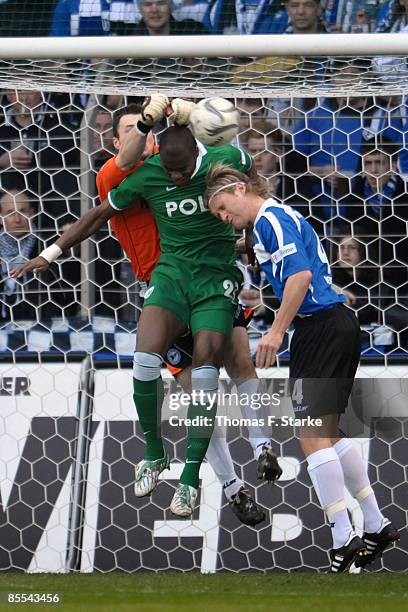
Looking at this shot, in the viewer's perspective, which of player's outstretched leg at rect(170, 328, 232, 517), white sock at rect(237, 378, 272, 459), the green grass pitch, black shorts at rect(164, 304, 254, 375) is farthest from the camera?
black shorts at rect(164, 304, 254, 375)

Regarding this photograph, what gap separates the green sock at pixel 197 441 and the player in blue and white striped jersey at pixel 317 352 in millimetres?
430

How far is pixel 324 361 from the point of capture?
5.36m

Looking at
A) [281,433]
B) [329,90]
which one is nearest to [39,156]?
[329,90]

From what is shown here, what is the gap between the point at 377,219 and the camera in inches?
257

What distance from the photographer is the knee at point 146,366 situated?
541cm

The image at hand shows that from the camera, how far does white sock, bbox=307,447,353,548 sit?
536 cm

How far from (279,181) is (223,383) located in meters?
1.36

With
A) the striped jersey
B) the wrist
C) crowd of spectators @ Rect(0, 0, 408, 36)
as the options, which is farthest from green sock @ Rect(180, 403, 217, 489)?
crowd of spectators @ Rect(0, 0, 408, 36)

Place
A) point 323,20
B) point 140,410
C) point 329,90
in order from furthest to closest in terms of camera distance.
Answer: point 323,20 < point 329,90 < point 140,410

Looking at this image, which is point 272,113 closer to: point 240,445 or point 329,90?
point 329,90

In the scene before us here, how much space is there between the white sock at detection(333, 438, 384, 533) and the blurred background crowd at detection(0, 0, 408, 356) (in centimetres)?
93

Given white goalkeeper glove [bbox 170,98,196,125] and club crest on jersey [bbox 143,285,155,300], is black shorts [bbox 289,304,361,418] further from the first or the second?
white goalkeeper glove [bbox 170,98,196,125]

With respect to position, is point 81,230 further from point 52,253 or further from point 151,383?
point 151,383

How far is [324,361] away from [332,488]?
59 centimetres
